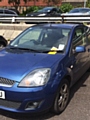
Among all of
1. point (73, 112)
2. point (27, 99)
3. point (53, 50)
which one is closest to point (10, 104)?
point (27, 99)

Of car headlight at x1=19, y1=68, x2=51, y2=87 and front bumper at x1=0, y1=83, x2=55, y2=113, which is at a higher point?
Result: car headlight at x1=19, y1=68, x2=51, y2=87

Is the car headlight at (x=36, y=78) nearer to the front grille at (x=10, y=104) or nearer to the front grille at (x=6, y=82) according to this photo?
the front grille at (x=6, y=82)

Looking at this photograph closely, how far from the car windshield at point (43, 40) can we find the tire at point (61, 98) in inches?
28.8

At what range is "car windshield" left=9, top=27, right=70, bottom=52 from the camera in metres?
4.56

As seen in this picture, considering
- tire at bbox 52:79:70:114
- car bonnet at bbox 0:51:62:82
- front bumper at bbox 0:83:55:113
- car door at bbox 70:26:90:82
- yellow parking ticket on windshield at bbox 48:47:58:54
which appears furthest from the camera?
car door at bbox 70:26:90:82

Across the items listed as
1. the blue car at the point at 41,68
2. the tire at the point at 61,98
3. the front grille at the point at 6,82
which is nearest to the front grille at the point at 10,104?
the blue car at the point at 41,68

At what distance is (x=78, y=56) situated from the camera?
471cm

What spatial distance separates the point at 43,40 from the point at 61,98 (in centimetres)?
139

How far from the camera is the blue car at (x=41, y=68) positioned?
3.49m

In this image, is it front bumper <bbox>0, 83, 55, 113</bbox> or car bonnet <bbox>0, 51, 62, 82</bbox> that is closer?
front bumper <bbox>0, 83, 55, 113</bbox>

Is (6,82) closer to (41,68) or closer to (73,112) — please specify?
(41,68)

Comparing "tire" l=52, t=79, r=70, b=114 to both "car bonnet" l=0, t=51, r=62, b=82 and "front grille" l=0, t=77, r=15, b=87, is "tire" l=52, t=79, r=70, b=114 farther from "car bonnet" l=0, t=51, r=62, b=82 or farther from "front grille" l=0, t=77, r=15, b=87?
"front grille" l=0, t=77, r=15, b=87

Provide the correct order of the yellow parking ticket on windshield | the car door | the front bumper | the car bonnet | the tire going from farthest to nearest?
the car door → the yellow parking ticket on windshield → the tire → the car bonnet → the front bumper

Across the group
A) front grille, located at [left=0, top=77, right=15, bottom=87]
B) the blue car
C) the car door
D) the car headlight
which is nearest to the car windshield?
the blue car
